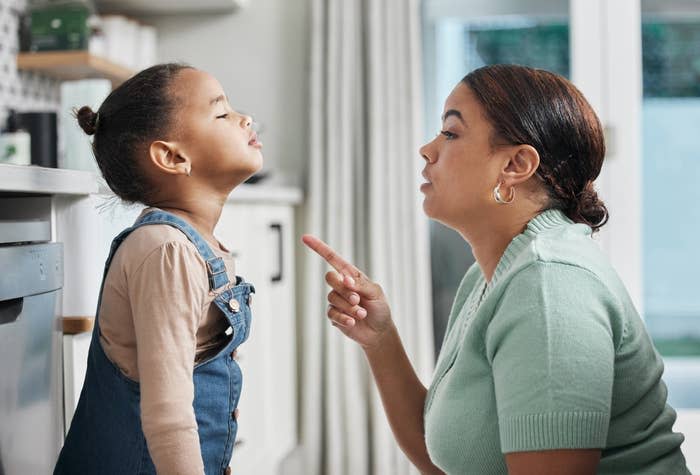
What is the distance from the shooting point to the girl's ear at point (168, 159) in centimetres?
107

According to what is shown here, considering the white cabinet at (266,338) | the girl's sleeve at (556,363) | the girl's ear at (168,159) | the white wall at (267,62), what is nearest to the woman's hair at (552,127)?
the girl's sleeve at (556,363)

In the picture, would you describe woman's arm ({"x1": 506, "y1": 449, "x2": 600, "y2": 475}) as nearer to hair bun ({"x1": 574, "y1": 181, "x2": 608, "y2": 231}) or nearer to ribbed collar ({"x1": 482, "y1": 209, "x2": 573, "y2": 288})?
ribbed collar ({"x1": 482, "y1": 209, "x2": 573, "y2": 288})

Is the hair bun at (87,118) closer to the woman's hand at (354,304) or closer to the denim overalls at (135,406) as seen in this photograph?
the denim overalls at (135,406)

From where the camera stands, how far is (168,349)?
917 mm

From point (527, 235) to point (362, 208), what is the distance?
1719 millimetres

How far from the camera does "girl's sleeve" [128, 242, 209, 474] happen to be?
0.89 meters

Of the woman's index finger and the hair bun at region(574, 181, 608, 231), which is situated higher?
the hair bun at region(574, 181, 608, 231)

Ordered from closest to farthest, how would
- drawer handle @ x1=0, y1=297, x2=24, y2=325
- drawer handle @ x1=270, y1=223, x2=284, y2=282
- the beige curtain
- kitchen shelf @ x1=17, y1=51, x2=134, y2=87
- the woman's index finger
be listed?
drawer handle @ x1=0, y1=297, x2=24, y2=325, the woman's index finger, kitchen shelf @ x1=17, y1=51, x2=134, y2=87, drawer handle @ x1=270, y1=223, x2=284, y2=282, the beige curtain

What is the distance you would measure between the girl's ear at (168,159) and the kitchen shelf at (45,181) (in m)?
0.15

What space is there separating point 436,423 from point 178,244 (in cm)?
43

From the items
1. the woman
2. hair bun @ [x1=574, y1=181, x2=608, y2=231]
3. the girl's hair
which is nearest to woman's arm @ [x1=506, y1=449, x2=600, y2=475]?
the woman

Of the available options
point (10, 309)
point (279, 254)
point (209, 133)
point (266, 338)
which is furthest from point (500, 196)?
point (279, 254)

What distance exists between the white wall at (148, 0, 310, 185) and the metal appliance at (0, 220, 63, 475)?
1.75m

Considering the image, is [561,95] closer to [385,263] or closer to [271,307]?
[271,307]
